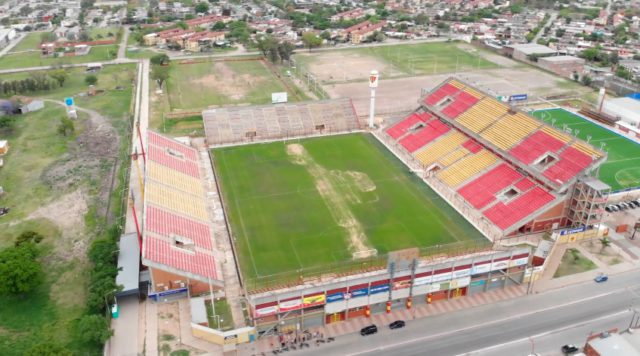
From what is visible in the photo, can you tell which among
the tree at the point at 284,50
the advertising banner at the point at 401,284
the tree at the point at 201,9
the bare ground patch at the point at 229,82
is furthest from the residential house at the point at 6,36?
the advertising banner at the point at 401,284

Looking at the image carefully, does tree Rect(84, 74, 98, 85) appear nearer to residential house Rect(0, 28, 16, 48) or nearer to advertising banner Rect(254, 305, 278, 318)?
residential house Rect(0, 28, 16, 48)

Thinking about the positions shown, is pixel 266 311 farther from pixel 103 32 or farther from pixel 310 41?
pixel 103 32

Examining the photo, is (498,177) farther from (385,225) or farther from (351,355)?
(351,355)

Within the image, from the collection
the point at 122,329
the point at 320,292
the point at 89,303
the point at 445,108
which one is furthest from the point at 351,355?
the point at 445,108

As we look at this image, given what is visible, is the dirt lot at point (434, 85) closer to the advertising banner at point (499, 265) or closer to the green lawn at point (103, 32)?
the advertising banner at point (499, 265)

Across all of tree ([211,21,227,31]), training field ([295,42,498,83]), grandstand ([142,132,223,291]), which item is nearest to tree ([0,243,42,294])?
grandstand ([142,132,223,291])

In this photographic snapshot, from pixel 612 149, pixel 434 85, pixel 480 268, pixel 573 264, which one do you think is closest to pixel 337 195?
pixel 480 268

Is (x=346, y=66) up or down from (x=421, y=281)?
down
